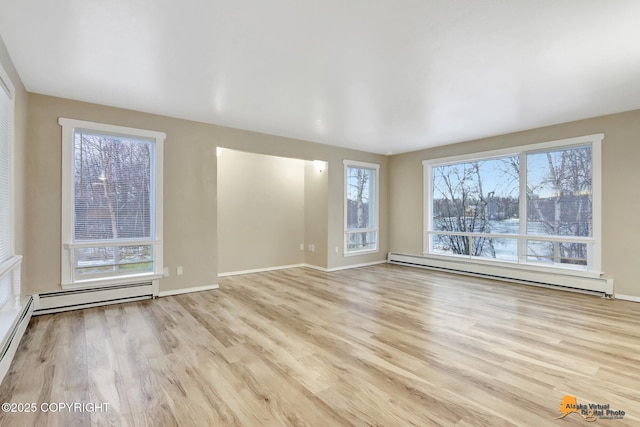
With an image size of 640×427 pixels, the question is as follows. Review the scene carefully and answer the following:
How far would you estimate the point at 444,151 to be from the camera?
20.2 ft

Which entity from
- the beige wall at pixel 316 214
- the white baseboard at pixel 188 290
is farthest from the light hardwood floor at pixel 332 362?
the beige wall at pixel 316 214

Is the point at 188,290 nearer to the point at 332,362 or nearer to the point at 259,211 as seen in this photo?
the point at 259,211

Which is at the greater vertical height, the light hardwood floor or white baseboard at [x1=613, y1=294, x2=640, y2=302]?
white baseboard at [x1=613, y1=294, x2=640, y2=302]

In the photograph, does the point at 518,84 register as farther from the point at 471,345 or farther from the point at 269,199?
the point at 269,199

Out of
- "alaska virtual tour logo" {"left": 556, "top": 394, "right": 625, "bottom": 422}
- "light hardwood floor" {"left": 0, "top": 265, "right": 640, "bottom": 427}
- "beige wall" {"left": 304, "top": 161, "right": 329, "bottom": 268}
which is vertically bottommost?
"alaska virtual tour logo" {"left": 556, "top": 394, "right": 625, "bottom": 422}

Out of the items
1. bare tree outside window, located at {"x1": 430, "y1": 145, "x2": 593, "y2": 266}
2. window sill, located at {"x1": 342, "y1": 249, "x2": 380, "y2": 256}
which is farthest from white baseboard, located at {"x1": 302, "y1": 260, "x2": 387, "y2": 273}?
bare tree outside window, located at {"x1": 430, "y1": 145, "x2": 593, "y2": 266}

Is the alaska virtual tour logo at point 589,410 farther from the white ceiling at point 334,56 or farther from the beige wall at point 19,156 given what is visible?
the beige wall at point 19,156

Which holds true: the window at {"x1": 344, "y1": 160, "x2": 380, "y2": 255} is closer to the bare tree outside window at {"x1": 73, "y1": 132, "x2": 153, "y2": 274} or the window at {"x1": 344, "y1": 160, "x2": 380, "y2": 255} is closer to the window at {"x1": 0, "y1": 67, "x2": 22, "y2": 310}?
the bare tree outside window at {"x1": 73, "y1": 132, "x2": 153, "y2": 274}

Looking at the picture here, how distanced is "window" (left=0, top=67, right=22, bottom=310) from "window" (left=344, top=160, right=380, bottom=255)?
499 centimetres

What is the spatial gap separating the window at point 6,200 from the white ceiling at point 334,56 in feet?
1.27

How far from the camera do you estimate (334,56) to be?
2660mm

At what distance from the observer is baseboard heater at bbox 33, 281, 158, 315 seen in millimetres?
3535

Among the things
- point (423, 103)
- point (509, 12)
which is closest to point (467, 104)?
point (423, 103)

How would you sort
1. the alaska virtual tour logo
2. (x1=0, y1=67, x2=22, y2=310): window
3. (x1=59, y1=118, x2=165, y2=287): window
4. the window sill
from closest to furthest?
1. the alaska virtual tour logo
2. (x1=0, y1=67, x2=22, y2=310): window
3. (x1=59, y1=118, x2=165, y2=287): window
4. the window sill
